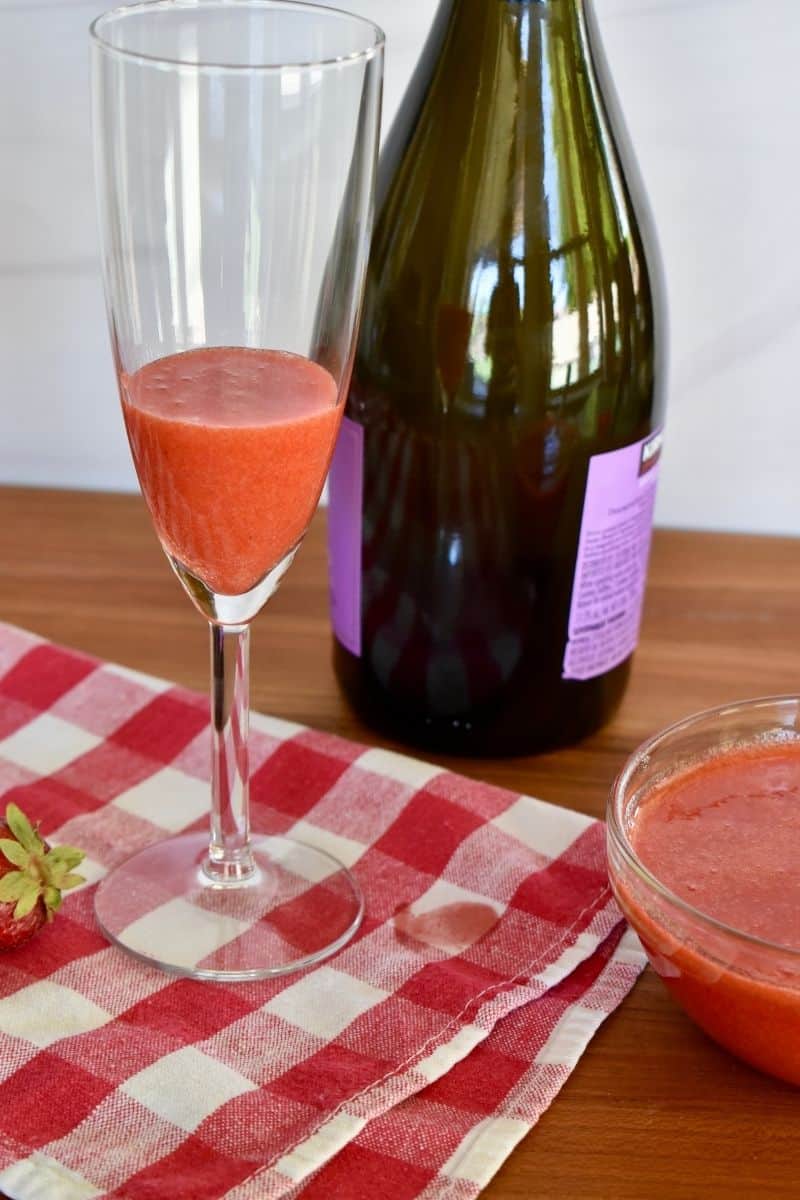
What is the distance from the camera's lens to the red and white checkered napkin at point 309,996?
0.53m

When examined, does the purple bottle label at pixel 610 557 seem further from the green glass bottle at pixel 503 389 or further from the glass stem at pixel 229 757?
the glass stem at pixel 229 757

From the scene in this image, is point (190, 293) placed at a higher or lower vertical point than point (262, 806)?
higher

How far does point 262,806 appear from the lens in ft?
2.50

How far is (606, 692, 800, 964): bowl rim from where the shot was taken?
0.52m

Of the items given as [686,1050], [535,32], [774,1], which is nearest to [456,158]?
[535,32]

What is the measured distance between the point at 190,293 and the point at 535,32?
0.24 m

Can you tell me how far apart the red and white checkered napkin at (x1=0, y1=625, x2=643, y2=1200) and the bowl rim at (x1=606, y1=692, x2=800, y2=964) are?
78mm

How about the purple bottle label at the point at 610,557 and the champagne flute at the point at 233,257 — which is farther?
the purple bottle label at the point at 610,557

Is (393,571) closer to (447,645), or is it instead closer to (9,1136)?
(447,645)

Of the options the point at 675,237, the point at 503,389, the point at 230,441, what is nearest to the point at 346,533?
the point at 503,389

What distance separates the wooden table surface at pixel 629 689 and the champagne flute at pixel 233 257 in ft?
0.49

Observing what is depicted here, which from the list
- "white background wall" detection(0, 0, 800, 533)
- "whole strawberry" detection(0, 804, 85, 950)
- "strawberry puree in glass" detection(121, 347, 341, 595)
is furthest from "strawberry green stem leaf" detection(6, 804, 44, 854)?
Answer: "white background wall" detection(0, 0, 800, 533)

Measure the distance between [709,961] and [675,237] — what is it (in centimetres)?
57

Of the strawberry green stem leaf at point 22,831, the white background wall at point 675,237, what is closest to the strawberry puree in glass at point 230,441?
the strawberry green stem leaf at point 22,831
